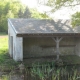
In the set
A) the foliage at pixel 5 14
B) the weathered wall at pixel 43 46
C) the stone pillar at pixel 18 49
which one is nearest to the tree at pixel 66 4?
the stone pillar at pixel 18 49

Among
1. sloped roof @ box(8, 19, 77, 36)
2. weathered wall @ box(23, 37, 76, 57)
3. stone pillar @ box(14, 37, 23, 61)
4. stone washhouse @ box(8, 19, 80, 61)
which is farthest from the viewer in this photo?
weathered wall @ box(23, 37, 76, 57)

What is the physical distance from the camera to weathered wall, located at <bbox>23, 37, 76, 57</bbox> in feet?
58.5

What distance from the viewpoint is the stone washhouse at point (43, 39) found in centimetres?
1567

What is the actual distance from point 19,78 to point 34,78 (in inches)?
33.5

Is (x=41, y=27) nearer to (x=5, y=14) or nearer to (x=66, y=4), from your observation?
(x=66, y=4)

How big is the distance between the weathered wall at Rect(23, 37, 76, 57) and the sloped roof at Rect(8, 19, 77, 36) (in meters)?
1.33

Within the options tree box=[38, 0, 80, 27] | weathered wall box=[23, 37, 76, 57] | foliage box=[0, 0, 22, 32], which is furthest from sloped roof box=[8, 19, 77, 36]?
foliage box=[0, 0, 22, 32]

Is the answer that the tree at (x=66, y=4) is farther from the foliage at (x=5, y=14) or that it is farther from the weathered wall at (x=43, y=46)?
the foliage at (x=5, y=14)

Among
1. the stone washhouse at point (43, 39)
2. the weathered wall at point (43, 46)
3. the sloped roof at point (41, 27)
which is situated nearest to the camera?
the sloped roof at point (41, 27)

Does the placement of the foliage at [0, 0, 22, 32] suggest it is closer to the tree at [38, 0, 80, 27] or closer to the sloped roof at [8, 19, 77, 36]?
the sloped roof at [8, 19, 77, 36]

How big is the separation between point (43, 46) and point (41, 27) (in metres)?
1.97

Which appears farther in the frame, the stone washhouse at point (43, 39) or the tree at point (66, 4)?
the stone washhouse at point (43, 39)

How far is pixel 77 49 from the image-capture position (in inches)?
719

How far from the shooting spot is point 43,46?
18.0 metres
